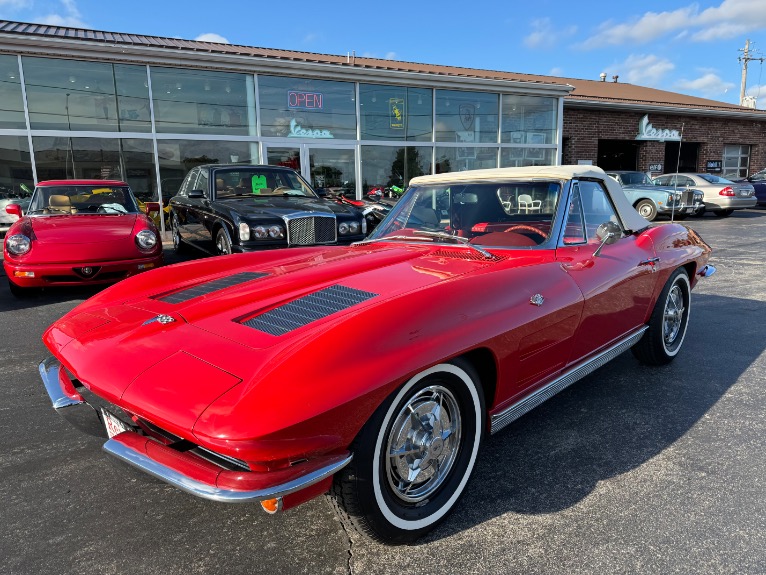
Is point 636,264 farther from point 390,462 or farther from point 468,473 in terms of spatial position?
point 390,462

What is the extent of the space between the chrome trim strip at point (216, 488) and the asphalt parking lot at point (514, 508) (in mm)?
96

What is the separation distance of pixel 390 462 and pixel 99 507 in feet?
4.31

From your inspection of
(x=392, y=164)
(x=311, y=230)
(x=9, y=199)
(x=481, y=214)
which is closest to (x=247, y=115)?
(x=392, y=164)

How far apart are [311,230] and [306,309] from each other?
15.3ft

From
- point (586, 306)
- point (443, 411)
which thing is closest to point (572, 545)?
point (443, 411)

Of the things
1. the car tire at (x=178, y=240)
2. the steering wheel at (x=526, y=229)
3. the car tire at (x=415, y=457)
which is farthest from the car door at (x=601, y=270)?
the car tire at (x=178, y=240)

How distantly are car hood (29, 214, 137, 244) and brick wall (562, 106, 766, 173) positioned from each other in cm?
1618

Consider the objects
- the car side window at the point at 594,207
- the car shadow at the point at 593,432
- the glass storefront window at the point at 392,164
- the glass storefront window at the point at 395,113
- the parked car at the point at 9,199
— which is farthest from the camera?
the glass storefront window at the point at 392,164

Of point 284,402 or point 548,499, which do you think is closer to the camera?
point 284,402

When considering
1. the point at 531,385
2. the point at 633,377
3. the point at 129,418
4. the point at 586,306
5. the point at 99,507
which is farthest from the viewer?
the point at 633,377

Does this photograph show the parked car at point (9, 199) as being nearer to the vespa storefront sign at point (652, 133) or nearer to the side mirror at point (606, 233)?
the side mirror at point (606, 233)

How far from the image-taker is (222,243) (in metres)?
6.79

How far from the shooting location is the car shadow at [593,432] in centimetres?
230

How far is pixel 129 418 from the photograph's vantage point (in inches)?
75.5
